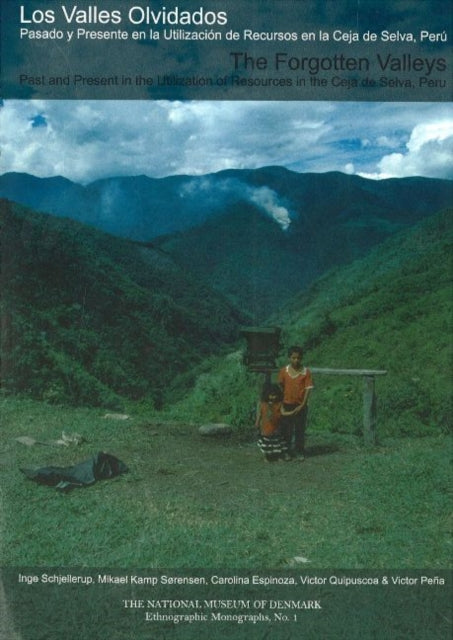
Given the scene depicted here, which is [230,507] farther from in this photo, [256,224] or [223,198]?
[256,224]

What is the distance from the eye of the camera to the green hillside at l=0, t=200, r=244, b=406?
11617mm

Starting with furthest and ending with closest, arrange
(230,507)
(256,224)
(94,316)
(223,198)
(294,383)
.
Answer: (256,224) < (223,198) < (94,316) < (294,383) < (230,507)

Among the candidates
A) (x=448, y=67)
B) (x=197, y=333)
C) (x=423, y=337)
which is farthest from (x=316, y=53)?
(x=197, y=333)

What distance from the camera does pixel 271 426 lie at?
7328mm

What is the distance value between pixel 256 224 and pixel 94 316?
19.8ft

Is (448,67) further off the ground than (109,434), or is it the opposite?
(448,67)

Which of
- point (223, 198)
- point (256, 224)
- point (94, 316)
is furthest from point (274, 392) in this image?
point (256, 224)

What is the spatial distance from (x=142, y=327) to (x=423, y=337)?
6744mm

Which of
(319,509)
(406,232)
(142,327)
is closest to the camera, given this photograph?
(319,509)

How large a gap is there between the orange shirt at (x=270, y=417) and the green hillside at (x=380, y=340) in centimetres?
178

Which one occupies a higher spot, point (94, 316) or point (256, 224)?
point (256, 224)

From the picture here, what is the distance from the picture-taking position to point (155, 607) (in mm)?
4660

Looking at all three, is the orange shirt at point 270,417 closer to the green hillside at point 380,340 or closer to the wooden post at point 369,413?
the wooden post at point 369,413

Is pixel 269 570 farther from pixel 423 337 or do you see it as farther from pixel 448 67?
pixel 423 337
